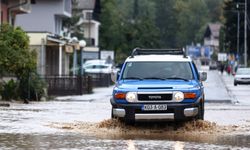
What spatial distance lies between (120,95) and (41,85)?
18939 millimetres

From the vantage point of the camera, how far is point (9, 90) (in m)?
33.8

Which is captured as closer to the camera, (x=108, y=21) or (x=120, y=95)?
(x=120, y=95)

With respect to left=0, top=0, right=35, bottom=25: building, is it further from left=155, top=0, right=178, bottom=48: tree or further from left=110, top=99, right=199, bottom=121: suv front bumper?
left=155, top=0, right=178, bottom=48: tree

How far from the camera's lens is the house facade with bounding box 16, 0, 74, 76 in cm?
5917

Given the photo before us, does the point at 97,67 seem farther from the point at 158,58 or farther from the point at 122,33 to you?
the point at 158,58

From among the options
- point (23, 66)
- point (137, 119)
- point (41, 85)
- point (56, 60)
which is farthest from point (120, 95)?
point (56, 60)

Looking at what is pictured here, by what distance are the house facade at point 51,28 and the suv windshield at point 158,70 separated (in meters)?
38.5

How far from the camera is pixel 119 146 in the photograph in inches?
585

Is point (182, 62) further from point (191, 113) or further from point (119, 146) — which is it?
point (119, 146)

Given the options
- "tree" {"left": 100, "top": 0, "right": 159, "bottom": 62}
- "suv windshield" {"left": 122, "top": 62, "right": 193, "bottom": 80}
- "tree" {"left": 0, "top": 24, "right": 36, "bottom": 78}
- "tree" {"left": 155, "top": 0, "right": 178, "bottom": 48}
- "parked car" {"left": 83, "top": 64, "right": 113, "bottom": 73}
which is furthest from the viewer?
"tree" {"left": 155, "top": 0, "right": 178, "bottom": 48}

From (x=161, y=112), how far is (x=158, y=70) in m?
1.85

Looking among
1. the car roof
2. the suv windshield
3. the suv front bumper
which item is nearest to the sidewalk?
the car roof

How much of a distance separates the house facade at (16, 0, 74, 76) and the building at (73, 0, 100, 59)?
93.5ft

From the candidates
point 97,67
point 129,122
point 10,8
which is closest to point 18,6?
point 10,8
